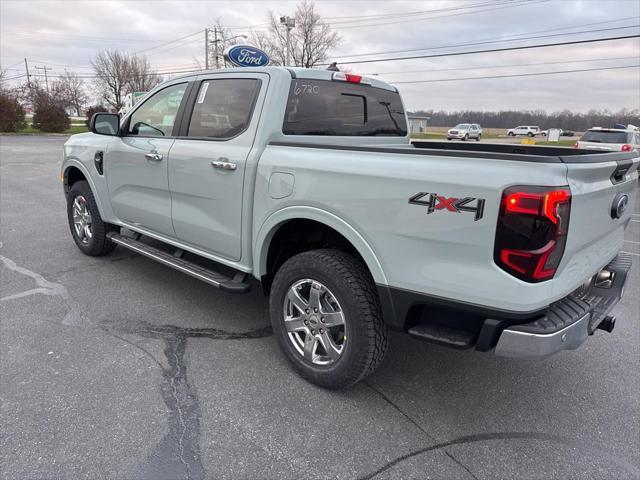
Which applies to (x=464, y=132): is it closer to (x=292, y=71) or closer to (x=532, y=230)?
(x=292, y=71)

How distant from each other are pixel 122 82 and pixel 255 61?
61770mm

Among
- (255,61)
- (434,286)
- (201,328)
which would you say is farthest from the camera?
Result: (255,61)

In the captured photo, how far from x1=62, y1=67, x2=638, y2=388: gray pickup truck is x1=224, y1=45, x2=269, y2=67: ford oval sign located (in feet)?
7.91

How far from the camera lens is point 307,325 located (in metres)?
2.97

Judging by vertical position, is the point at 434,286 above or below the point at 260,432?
above

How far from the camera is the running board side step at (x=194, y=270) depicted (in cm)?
337

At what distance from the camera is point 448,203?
2193mm

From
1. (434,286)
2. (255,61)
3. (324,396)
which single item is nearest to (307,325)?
(324,396)

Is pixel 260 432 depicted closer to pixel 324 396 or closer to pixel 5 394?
pixel 324 396

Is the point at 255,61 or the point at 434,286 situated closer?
the point at 434,286

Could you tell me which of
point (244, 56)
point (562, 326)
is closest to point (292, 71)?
point (562, 326)

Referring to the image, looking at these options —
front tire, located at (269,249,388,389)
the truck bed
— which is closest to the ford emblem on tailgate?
the truck bed

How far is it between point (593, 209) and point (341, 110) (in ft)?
6.64

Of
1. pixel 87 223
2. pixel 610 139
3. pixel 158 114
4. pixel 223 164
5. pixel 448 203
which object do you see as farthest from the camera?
pixel 610 139
